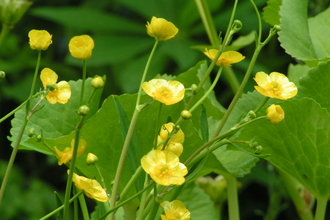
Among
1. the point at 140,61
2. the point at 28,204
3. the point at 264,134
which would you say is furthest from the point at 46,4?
Answer: the point at 264,134

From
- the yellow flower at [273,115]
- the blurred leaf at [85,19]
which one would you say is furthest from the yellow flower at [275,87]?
the blurred leaf at [85,19]

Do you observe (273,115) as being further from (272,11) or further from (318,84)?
(272,11)

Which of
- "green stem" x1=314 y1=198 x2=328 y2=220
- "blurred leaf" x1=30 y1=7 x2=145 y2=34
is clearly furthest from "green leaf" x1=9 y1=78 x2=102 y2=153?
"blurred leaf" x1=30 y1=7 x2=145 y2=34

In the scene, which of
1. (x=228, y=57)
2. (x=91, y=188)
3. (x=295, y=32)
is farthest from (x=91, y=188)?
(x=295, y=32)

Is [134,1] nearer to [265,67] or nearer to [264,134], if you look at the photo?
[265,67]

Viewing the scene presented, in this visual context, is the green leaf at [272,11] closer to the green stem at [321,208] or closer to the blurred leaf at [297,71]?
the blurred leaf at [297,71]

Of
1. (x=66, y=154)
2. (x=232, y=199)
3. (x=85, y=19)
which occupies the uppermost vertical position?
Answer: (x=66, y=154)

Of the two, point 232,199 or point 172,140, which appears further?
point 232,199

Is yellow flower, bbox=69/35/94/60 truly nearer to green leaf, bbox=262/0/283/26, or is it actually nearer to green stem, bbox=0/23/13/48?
green stem, bbox=0/23/13/48
